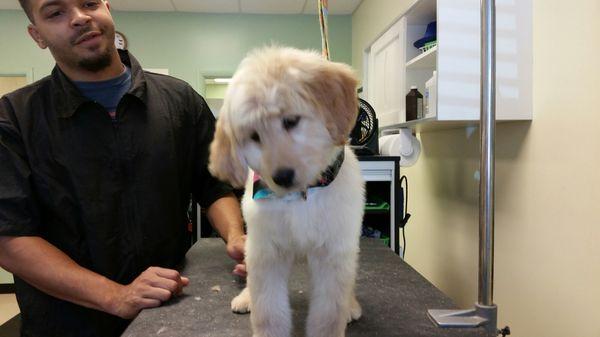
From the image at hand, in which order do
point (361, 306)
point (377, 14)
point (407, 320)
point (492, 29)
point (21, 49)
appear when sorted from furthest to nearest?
point (21, 49) < point (377, 14) < point (361, 306) < point (407, 320) < point (492, 29)

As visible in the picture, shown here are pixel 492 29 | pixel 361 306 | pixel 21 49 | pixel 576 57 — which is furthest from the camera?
pixel 21 49

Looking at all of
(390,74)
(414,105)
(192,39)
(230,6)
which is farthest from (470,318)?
(192,39)

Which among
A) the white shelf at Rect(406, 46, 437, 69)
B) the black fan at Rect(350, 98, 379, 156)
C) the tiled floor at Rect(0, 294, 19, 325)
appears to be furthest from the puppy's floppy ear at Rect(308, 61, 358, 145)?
the tiled floor at Rect(0, 294, 19, 325)

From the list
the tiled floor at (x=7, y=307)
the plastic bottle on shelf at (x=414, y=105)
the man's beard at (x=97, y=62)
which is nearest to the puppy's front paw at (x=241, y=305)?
the man's beard at (x=97, y=62)

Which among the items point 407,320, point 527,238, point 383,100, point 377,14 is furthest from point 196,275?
point 377,14

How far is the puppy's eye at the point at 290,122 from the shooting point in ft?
2.78

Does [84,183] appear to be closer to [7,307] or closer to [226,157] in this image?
[226,157]

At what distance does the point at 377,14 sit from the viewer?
3.62 meters

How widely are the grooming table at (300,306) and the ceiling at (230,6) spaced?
3.29 meters

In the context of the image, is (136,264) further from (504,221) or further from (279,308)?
(504,221)

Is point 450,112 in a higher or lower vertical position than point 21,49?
lower

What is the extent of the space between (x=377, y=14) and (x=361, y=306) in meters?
2.99

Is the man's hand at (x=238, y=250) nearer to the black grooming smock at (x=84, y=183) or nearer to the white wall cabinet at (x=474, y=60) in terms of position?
the black grooming smock at (x=84, y=183)

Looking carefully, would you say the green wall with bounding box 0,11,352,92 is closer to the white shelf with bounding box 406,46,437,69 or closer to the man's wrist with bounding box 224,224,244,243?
the white shelf with bounding box 406,46,437,69
